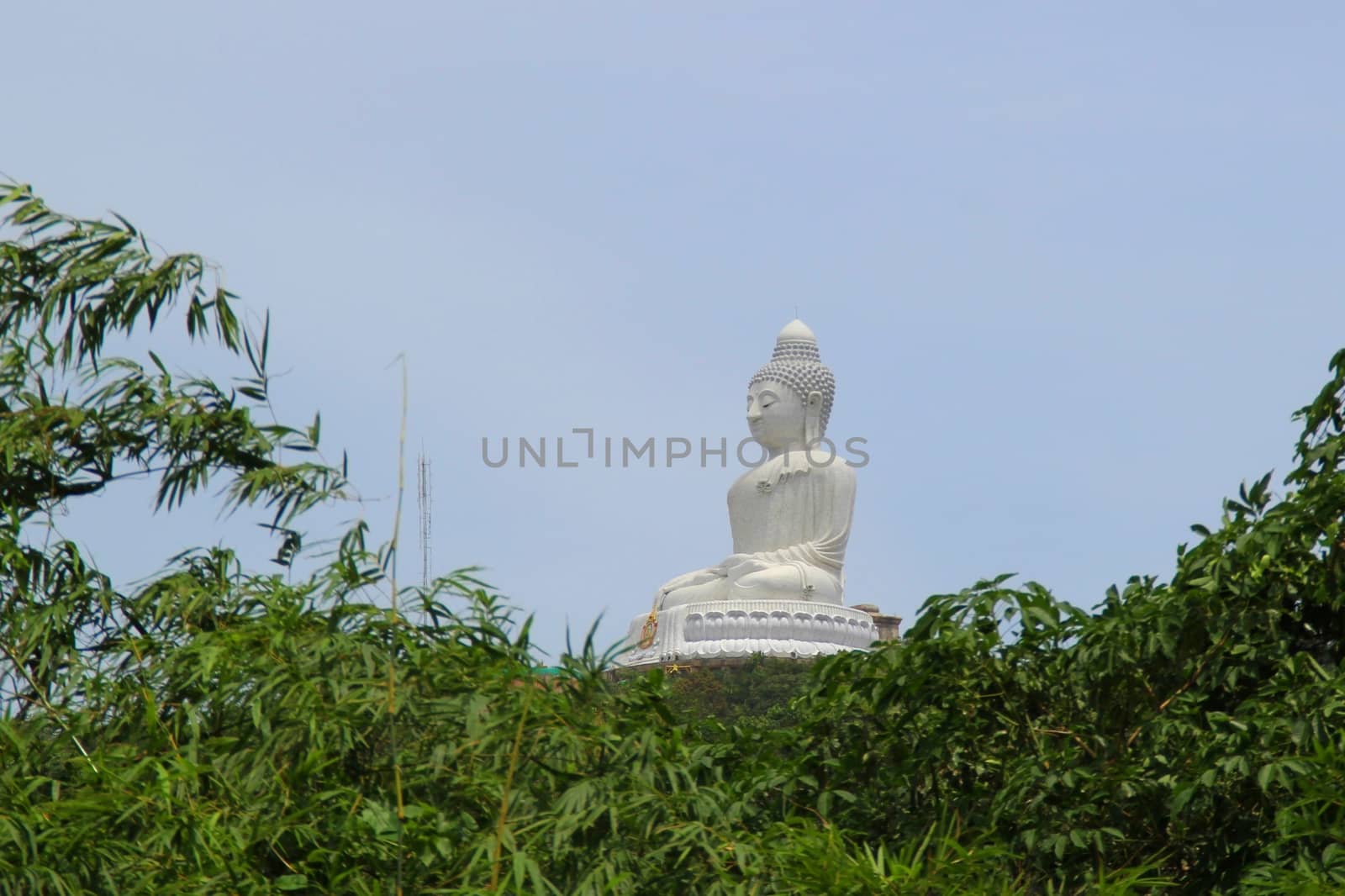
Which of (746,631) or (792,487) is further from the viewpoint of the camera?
(792,487)

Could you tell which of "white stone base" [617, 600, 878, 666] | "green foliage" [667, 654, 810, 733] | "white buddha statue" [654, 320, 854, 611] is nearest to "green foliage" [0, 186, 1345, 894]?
"green foliage" [667, 654, 810, 733]

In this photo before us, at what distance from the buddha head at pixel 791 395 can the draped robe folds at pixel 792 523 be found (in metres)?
0.22

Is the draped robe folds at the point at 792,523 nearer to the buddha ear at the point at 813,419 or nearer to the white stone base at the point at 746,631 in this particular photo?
the buddha ear at the point at 813,419

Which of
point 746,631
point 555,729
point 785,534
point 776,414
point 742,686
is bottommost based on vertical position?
point 555,729

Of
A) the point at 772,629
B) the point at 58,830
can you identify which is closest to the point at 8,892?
the point at 58,830

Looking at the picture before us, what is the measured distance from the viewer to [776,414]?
786 inches

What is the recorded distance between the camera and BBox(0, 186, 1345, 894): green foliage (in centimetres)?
465

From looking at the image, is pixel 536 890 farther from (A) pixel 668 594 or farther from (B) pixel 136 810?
(A) pixel 668 594

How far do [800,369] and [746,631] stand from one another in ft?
9.19

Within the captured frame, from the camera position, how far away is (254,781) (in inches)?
185

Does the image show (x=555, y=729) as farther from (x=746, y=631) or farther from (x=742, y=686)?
(x=746, y=631)

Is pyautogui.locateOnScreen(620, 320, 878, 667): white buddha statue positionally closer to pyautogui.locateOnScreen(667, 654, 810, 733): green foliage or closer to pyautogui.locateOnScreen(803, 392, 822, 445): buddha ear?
pyautogui.locateOnScreen(803, 392, 822, 445): buddha ear

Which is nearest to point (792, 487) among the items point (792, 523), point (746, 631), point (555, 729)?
point (792, 523)

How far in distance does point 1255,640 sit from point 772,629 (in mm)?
A: 13176
